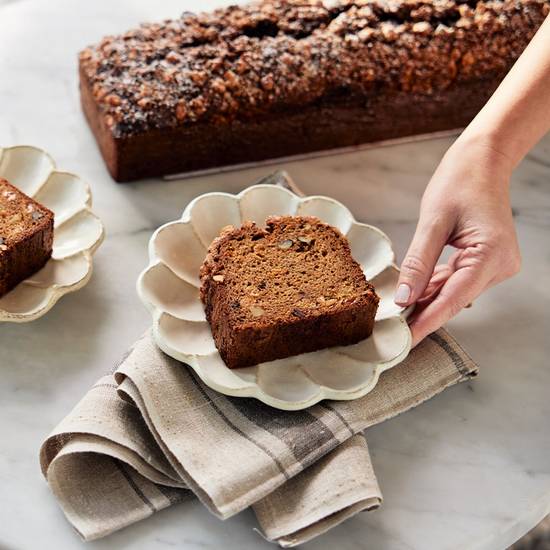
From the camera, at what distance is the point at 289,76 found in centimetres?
204

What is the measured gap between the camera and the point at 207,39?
2.09 m

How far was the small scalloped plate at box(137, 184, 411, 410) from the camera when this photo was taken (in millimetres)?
1515

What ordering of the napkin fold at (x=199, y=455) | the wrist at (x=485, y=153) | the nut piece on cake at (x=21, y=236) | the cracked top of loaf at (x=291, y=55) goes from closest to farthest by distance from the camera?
1. the napkin fold at (x=199, y=455)
2. the nut piece on cake at (x=21, y=236)
3. the wrist at (x=485, y=153)
4. the cracked top of loaf at (x=291, y=55)

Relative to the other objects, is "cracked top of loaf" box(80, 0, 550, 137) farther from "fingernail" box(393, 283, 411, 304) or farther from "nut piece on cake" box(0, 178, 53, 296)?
"fingernail" box(393, 283, 411, 304)

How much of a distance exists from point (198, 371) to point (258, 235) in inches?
11.9

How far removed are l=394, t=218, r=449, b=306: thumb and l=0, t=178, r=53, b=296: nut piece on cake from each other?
69 centimetres

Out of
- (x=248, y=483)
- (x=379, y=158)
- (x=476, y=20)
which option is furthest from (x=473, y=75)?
(x=248, y=483)

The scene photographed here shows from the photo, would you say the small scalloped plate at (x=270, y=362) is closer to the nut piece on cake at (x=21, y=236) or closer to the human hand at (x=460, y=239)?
the human hand at (x=460, y=239)

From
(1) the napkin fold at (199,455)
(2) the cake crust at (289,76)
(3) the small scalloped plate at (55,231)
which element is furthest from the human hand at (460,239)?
(3) the small scalloped plate at (55,231)

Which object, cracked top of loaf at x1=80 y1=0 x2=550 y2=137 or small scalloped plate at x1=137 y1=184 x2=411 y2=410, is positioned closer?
small scalloped plate at x1=137 y1=184 x2=411 y2=410

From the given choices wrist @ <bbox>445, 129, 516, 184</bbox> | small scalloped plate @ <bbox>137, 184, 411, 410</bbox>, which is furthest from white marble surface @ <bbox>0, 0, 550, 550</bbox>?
A: wrist @ <bbox>445, 129, 516, 184</bbox>

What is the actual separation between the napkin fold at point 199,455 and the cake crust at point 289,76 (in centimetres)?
65

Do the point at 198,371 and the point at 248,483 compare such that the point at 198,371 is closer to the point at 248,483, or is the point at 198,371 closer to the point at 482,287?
the point at 248,483

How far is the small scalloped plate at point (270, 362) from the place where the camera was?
1515 mm
